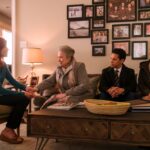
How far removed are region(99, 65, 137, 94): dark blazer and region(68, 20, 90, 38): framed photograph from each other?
0.94 meters

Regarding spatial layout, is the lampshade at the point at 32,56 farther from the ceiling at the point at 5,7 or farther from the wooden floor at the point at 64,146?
the ceiling at the point at 5,7

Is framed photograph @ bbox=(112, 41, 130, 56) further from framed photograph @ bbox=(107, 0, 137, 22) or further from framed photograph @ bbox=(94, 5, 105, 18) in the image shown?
framed photograph @ bbox=(94, 5, 105, 18)

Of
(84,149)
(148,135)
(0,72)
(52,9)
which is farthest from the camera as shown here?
(52,9)

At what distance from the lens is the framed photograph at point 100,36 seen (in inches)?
156

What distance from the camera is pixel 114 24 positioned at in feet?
12.9

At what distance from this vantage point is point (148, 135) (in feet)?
6.42

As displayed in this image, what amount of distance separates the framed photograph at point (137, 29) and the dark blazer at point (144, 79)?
0.53 metres

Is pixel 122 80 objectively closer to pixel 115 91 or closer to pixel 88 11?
pixel 115 91

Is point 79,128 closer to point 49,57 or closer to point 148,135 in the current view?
point 148,135

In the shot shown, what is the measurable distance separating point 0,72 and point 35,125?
92cm

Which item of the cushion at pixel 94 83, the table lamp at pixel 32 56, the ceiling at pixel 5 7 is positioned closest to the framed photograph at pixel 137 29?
the cushion at pixel 94 83

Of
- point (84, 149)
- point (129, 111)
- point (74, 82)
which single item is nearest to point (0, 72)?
point (74, 82)

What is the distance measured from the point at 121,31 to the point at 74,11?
31.2 inches

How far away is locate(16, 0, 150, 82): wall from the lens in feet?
13.4
